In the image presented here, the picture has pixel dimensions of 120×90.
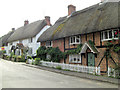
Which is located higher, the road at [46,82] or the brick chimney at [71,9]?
the brick chimney at [71,9]

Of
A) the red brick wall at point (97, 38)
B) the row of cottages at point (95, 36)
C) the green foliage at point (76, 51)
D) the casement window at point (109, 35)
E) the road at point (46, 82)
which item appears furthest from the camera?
the green foliage at point (76, 51)

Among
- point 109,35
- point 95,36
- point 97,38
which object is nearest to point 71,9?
point 95,36

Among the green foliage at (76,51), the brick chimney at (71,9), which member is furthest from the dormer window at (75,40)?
the brick chimney at (71,9)

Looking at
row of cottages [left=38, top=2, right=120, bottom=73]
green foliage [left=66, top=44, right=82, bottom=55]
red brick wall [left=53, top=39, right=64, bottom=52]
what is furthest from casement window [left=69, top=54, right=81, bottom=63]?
red brick wall [left=53, top=39, right=64, bottom=52]

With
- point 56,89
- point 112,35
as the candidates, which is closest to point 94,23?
point 112,35


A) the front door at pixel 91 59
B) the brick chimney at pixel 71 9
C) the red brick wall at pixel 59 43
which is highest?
the brick chimney at pixel 71 9

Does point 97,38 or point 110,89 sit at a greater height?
point 97,38

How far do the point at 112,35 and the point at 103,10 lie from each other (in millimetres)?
4393

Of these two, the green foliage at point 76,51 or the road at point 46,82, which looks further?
the green foliage at point 76,51

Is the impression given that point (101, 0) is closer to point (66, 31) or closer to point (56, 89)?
point (66, 31)

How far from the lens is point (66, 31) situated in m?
18.0

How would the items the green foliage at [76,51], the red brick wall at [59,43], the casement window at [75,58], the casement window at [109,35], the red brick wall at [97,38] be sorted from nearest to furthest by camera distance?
the casement window at [109,35] → the red brick wall at [97,38] → the green foliage at [76,51] → the casement window at [75,58] → the red brick wall at [59,43]

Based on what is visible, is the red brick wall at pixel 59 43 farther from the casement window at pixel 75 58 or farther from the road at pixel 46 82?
the road at pixel 46 82

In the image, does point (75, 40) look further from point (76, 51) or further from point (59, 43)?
point (59, 43)
